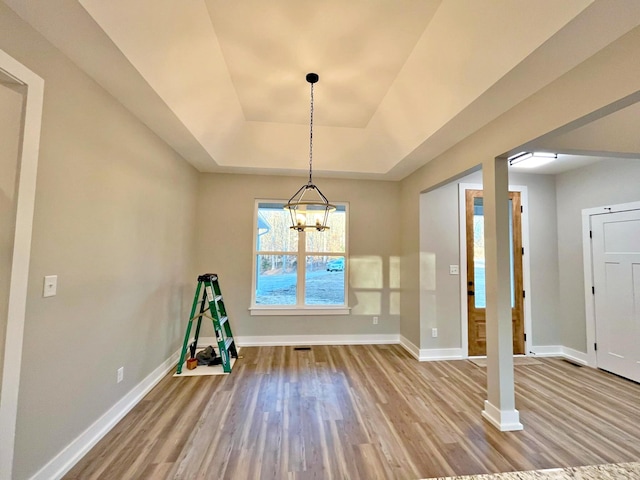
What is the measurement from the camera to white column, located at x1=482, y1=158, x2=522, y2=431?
7.44 ft

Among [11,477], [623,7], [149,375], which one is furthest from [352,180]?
[11,477]

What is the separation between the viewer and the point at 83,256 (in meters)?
1.92

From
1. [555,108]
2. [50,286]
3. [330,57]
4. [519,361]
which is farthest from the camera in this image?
[519,361]

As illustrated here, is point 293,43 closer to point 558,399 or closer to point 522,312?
point 558,399

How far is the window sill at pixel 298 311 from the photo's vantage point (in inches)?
167

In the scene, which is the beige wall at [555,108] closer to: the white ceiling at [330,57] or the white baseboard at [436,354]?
the white ceiling at [330,57]

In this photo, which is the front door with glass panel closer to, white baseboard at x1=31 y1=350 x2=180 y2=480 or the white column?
the white column

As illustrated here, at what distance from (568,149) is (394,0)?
6.12ft

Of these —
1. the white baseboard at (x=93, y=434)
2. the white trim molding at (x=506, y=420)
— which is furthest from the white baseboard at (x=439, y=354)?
the white baseboard at (x=93, y=434)

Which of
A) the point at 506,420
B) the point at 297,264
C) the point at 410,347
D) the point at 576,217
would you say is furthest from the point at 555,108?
the point at 297,264

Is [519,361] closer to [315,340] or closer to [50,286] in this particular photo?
[315,340]

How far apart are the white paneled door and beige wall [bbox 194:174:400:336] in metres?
2.55

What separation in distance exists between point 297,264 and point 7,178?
338 cm

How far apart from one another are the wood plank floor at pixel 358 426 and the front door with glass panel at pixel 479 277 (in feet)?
1.92
